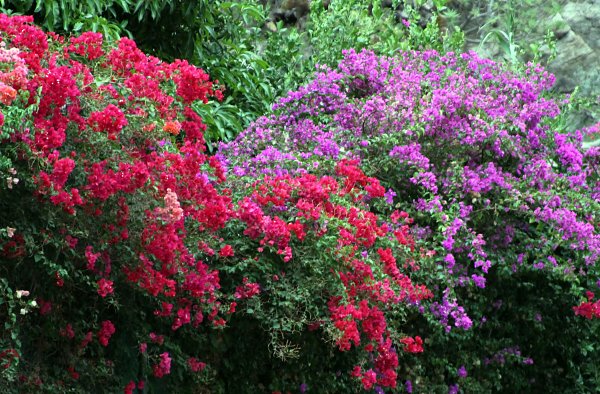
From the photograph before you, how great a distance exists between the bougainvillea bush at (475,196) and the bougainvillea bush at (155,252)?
750 mm

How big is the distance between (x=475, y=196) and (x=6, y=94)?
11.7 feet

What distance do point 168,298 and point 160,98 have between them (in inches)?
36.1

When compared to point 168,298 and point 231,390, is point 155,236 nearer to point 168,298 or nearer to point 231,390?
point 168,298

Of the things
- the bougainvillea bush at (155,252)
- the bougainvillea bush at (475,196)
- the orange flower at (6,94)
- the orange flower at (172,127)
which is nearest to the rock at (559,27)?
the bougainvillea bush at (475,196)

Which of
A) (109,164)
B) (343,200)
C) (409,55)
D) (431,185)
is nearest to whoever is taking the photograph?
(109,164)

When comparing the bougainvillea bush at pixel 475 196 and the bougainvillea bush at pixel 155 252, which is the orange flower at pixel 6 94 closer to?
the bougainvillea bush at pixel 155 252

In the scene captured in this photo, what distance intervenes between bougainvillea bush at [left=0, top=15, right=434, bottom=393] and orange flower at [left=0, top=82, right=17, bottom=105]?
0.01 m

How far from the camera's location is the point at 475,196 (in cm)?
622

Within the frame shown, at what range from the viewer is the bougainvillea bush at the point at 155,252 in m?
3.65

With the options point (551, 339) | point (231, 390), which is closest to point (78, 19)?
point (231, 390)

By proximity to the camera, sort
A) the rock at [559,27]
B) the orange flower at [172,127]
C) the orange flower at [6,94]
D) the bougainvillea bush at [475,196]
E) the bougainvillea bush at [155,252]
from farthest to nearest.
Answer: the rock at [559,27] → the bougainvillea bush at [475,196] → the orange flower at [172,127] → the bougainvillea bush at [155,252] → the orange flower at [6,94]

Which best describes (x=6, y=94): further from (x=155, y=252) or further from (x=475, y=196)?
(x=475, y=196)

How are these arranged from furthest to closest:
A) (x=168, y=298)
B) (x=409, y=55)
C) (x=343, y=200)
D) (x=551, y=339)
A: (x=409, y=55) → (x=551, y=339) → (x=343, y=200) → (x=168, y=298)

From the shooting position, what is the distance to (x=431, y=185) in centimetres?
611
